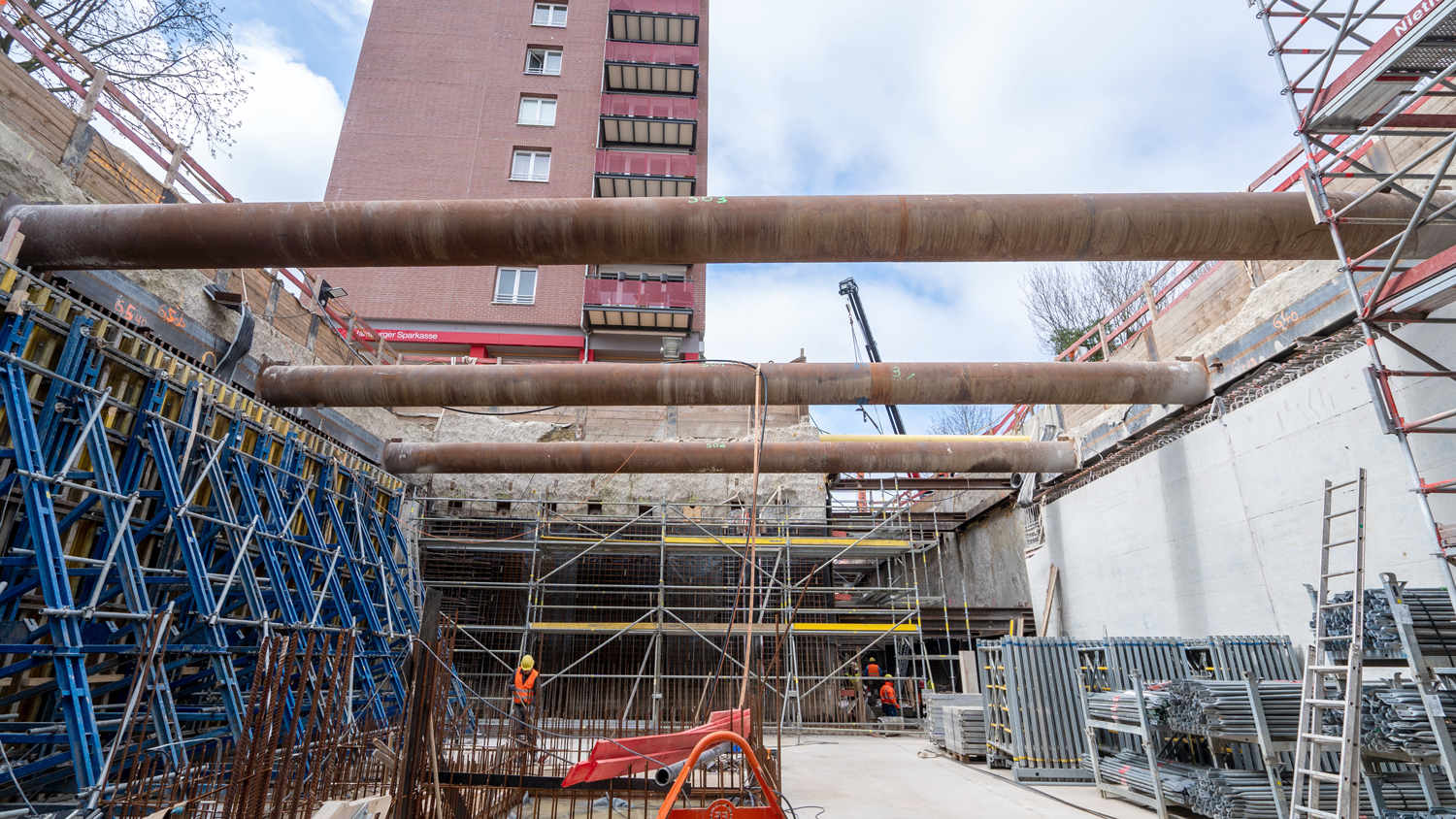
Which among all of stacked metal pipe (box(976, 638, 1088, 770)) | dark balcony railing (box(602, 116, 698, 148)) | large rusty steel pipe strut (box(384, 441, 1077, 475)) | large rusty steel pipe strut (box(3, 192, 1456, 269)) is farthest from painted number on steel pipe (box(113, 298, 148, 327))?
dark balcony railing (box(602, 116, 698, 148))

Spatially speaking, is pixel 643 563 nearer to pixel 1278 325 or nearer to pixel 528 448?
pixel 528 448

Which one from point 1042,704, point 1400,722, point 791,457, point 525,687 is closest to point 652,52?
point 791,457

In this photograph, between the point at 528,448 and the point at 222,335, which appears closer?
the point at 222,335

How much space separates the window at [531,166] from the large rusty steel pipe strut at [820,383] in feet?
67.1

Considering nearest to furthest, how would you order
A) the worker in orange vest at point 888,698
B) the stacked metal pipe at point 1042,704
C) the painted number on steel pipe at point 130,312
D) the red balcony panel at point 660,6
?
1. the painted number on steel pipe at point 130,312
2. the stacked metal pipe at point 1042,704
3. the worker in orange vest at point 888,698
4. the red balcony panel at point 660,6

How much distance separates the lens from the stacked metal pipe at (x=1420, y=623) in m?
4.94

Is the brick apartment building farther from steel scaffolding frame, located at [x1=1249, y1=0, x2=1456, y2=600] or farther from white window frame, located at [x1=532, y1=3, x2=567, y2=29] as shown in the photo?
steel scaffolding frame, located at [x1=1249, y1=0, x2=1456, y2=600]

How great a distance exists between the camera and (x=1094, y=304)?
27.4 meters

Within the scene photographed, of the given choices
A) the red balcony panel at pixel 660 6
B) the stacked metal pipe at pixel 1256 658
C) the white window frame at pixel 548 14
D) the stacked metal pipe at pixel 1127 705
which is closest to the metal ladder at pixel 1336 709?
the stacked metal pipe at pixel 1127 705

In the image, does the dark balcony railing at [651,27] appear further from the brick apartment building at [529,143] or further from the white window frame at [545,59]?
the white window frame at [545,59]

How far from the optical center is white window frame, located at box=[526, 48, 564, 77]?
30.0 meters

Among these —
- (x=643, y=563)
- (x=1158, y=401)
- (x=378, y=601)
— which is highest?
(x=1158, y=401)

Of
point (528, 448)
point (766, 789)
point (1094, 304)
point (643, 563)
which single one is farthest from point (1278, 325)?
point (1094, 304)

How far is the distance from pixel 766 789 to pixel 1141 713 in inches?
228
